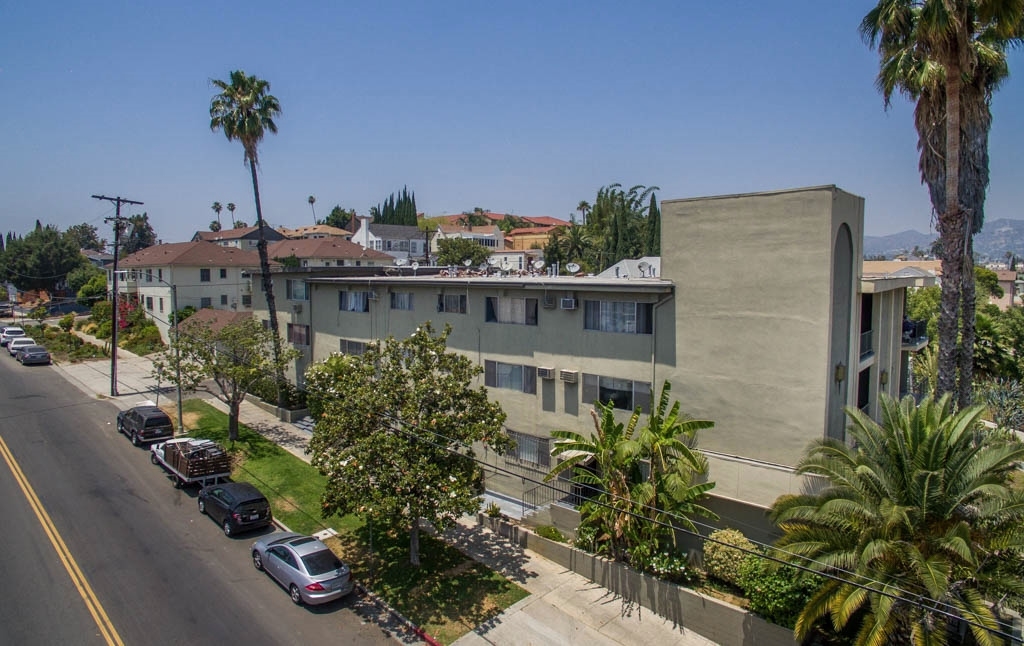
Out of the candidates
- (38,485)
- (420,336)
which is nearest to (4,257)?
(38,485)

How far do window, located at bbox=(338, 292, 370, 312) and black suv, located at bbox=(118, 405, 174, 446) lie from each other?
943 centimetres

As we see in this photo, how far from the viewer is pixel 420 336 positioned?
17.9 meters

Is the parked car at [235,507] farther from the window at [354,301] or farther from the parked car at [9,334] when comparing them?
the parked car at [9,334]

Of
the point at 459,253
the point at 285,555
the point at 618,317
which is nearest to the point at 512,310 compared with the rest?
the point at 618,317

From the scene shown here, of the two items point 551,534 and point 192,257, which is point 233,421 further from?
point 192,257

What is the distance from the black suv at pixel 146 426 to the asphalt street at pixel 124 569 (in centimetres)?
98

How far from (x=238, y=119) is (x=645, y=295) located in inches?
984

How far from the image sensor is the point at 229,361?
27.0 meters

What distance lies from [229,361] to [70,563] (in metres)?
11.2

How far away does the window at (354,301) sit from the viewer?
29125 mm

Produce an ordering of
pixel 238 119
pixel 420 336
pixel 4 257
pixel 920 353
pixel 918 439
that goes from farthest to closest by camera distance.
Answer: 1. pixel 4 257
2. pixel 920 353
3. pixel 238 119
4. pixel 420 336
5. pixel 918 439

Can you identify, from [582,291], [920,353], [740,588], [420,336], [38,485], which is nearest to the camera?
[740,588]

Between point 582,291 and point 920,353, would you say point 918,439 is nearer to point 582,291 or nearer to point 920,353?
point 582,291

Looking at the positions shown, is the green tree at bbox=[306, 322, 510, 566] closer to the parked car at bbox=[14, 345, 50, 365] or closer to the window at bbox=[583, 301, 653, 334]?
the window at bbox=[583, 301, 653, 334]
